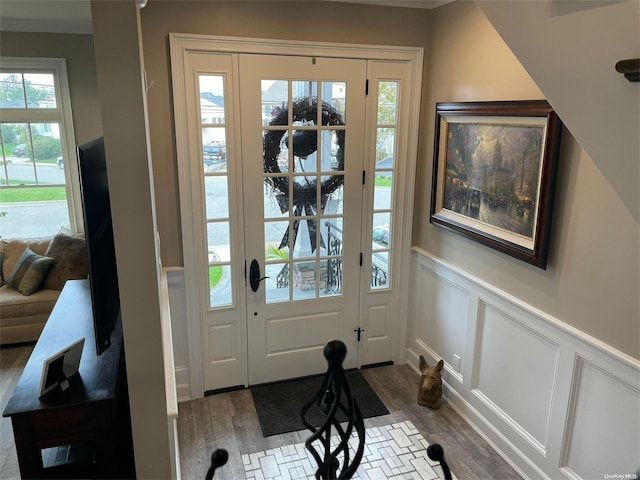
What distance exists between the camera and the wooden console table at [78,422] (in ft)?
5.19

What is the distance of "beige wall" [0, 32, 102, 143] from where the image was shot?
399 centimetres

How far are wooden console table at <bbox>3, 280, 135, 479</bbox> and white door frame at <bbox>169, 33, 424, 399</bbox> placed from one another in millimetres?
1181

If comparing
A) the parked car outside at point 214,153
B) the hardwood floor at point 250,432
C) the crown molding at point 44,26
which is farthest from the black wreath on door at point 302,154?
the crown molding at point 44,26

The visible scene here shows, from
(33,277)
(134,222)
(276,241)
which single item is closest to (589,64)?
(134,222)

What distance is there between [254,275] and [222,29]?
5.07 ft

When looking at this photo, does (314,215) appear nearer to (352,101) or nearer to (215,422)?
(352,101)

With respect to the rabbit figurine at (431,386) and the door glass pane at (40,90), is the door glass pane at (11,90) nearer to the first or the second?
the door glass pane at (40,90)

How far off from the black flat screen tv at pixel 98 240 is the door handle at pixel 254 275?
1379mm

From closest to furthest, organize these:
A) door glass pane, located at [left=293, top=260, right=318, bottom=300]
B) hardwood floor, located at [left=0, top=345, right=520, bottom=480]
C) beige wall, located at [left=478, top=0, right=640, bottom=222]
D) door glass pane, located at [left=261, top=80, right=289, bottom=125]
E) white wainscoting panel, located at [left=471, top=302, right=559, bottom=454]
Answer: beige wall, located at [left=478, top=0, right=640, bottom=222], white wainscoting panel, located at [left=471, top=302, right=559, bottom=454], hardwood floor, located at [left=0, top=345, right=520, bottom=480], door glass pane, located at [left=261, top=80, right=289, bottom=125], door glass pane, located at [left=293, top=260, right=318, bottom=300]

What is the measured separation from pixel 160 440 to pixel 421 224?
242cm

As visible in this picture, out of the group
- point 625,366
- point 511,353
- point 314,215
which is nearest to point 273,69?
point 314,215

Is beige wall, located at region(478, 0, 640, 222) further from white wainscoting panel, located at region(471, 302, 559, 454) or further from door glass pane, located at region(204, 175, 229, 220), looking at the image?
door glass pane, located at region(204, 175, 229, 220)

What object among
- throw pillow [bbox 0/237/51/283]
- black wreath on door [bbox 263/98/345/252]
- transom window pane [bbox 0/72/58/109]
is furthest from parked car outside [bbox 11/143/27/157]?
black wreath on door [bbox 263/98/345/252]

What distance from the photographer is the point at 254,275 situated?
320 centimetres
